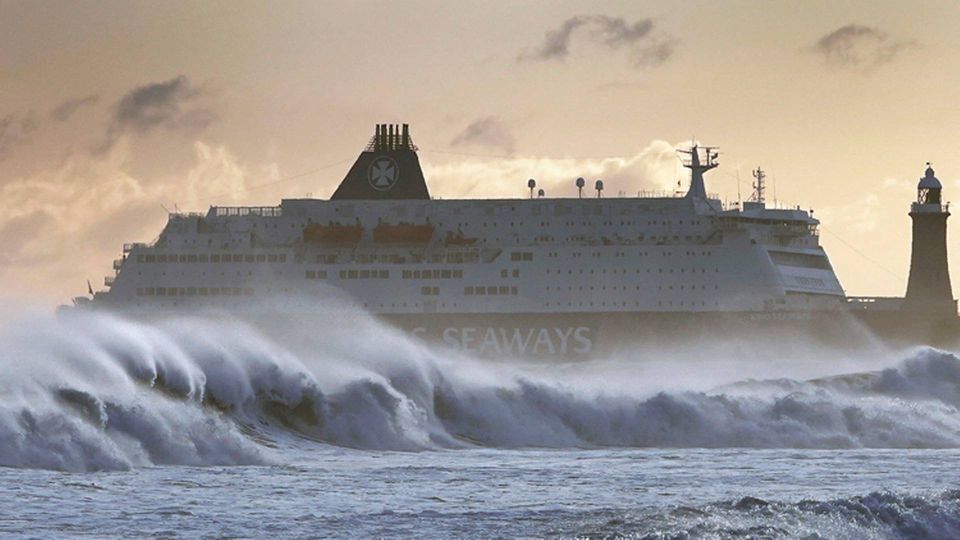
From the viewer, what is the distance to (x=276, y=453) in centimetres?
3250

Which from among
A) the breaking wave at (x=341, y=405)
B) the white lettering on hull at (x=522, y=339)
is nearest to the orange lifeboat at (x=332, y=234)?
the white lettering on hull at (x=522, y=339)

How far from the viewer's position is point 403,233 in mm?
67188

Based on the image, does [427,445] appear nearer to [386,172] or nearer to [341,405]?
[341,405]

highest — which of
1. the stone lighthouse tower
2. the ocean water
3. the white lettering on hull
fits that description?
the stone lighthouse tower

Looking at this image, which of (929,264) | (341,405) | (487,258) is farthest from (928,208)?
(341,405)

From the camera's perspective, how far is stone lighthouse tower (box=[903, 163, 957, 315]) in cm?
6494

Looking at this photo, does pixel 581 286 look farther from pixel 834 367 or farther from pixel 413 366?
pixel 413 366

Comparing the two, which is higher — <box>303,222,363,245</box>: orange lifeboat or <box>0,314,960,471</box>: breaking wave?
<box>303,222,363,245</box>: orange lifeboat

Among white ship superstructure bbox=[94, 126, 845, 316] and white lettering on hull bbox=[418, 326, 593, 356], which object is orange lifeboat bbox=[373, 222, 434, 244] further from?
white lettering on hull bbox=[418, 326, 593, 356]

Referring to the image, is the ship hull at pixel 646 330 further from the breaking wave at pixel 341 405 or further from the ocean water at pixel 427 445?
the breaking wave at pixel 341 405

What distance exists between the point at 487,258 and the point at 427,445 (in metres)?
29.9

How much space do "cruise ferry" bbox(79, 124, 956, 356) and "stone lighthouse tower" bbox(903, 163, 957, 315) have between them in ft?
0.21

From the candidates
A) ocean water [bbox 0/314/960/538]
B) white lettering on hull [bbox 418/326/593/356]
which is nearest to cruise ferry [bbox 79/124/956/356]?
white lettering on hull [bbox 418/326/593/356]

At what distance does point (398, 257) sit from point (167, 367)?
30.7m
